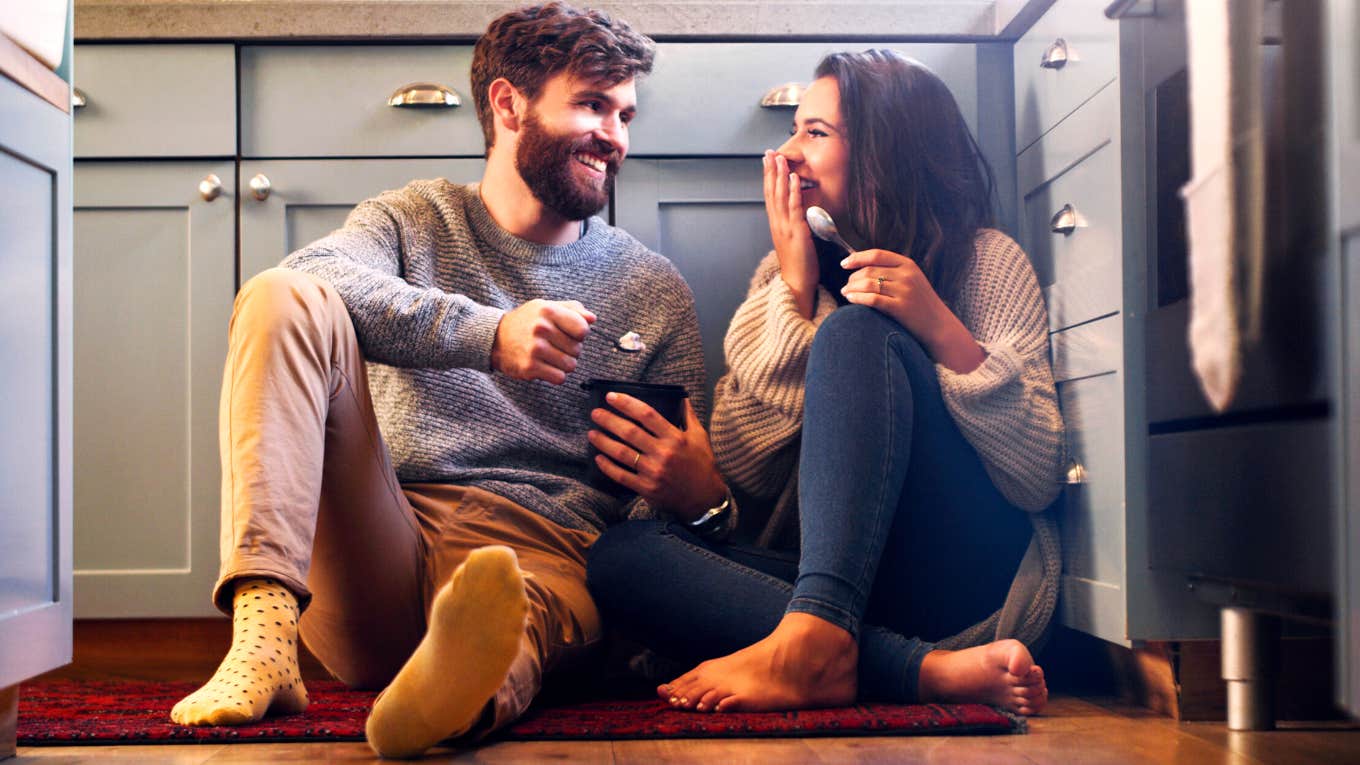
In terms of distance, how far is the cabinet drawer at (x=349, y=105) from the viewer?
174 centimetres

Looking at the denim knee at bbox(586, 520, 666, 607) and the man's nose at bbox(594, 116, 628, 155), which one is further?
the man's nose at bbox(594, 116, 628, 155)

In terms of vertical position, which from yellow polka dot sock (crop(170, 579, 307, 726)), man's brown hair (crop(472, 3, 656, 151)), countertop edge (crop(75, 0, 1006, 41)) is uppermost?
countertop edge (crop(75, 0, 1006, 41))

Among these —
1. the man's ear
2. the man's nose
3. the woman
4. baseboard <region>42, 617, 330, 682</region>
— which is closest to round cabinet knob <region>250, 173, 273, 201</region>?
the man's ear

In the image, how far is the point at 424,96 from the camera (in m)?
1.73

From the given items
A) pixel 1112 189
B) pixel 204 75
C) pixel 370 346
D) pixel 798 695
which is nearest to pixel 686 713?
pixel 798 695

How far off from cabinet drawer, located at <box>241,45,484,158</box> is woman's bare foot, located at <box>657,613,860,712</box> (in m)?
0.86

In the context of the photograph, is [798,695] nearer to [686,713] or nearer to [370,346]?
[686,713]

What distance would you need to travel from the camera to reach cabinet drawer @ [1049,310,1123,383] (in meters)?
1.30

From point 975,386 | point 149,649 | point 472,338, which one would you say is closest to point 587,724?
point 472,338

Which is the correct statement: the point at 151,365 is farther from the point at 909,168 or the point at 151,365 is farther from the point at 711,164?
the point at 909,168

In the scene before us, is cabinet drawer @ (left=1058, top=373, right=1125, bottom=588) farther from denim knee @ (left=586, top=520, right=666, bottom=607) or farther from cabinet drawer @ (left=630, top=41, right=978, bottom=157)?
cabinet drawer @ (left=630, top=41, right=978, bottom=157)

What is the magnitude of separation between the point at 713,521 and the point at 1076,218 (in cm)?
53

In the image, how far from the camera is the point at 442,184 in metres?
1.64

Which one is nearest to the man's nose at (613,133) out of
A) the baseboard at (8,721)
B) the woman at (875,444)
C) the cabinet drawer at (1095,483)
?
the woman at (875,444)
